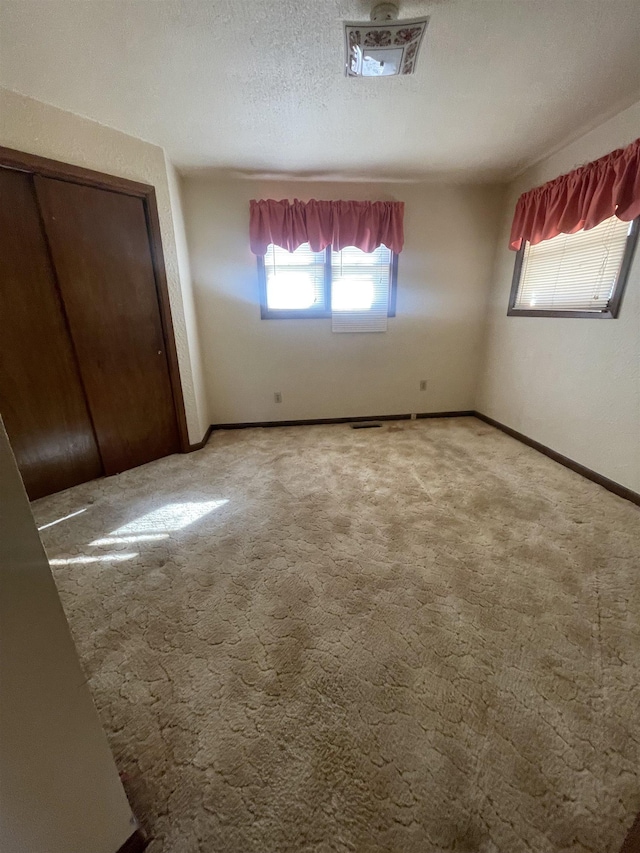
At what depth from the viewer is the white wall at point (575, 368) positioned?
81.8 inches

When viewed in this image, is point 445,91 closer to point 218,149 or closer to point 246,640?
point 218,149

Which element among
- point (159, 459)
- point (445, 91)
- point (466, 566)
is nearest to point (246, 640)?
point (466, 566)

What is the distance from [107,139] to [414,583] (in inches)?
128

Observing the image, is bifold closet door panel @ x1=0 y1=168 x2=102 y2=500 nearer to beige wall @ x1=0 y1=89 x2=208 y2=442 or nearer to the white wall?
beige wall @ x1=0 y1=89 x2=208 y2=442

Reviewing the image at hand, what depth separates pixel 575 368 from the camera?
8.07 ft

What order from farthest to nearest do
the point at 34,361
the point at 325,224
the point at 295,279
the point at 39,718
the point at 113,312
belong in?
the point at 295,279, the point at 325,224, the point at 113,312, the point at 34,361, the point at 39,718

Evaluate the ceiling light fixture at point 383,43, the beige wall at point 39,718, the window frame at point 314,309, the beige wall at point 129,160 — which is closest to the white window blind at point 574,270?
the window frame at point 314,309

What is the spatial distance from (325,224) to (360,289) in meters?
0.67

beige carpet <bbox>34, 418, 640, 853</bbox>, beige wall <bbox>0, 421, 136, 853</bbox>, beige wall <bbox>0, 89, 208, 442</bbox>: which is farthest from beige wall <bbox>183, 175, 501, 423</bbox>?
beige wall <bbox>0, 421, 136, 853</bbox>

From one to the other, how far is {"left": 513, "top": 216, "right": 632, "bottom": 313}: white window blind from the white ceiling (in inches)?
26.9

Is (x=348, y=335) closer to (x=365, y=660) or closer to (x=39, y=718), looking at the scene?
(x=365, y=660)

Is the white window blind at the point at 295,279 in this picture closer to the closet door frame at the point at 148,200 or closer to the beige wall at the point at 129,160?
the beige wall at the point at 129,160

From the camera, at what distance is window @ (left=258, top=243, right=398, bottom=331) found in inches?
124

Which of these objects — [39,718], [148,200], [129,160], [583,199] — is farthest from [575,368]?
[129,160]
